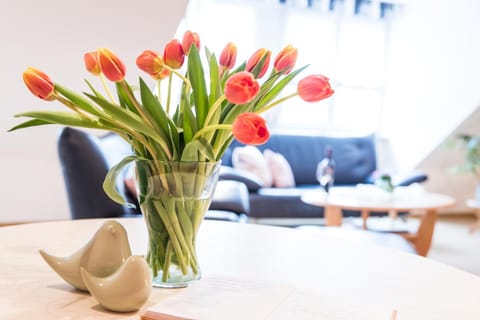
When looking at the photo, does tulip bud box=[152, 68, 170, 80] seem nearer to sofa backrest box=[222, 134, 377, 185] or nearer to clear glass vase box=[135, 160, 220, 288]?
clear glass vase box=[135, 160, 220, 288]

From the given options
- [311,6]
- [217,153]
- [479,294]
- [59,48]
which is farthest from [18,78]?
[311,6]

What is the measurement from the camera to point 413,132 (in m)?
6.05

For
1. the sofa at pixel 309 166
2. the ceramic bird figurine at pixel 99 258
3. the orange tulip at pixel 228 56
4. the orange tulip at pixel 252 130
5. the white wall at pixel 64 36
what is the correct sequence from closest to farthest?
the orange tulip at pixel 252 130 < the ceramic bird figurine at pixel 99 258 < the orange tulip at pixel 228 56 < the white wall at pixel 64 36 < the sofa at pixel 309 166

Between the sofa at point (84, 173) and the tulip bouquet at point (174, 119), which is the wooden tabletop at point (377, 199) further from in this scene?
the tulip bouquet at point (174, 119)

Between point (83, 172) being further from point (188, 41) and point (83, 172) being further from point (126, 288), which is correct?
point (126, 288)

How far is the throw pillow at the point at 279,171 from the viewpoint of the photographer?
16.1 feet

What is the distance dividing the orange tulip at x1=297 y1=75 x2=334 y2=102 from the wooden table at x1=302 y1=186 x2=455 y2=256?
2.83 metres

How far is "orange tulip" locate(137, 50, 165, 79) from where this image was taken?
874 millimetres

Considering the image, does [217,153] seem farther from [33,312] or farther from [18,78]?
[18,78]

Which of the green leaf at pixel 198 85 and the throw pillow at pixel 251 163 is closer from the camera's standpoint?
the green leaf at pixel 198 85

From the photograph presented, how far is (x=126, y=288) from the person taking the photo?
2.54ft

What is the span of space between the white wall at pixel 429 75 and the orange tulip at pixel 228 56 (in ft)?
15.3

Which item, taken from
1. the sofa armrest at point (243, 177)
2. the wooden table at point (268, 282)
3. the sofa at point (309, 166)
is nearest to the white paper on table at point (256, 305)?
the wooden table at point (268, 282)

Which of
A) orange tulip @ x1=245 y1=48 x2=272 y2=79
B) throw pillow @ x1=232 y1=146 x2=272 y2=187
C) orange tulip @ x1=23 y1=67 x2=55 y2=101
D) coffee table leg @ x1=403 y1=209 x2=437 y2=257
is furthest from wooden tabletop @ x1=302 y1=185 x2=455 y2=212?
orange tulip @ x1=23 y1=67 x2=55 y2=101
